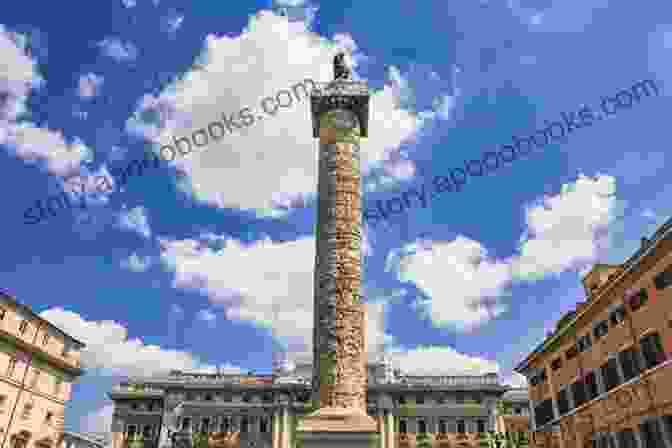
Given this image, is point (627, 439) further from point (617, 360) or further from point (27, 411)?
point (27, 411)

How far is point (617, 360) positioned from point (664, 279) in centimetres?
445

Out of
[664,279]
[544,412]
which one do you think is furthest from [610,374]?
[544,412]

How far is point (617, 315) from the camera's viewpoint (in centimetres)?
2011

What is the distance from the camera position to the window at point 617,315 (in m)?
19.7

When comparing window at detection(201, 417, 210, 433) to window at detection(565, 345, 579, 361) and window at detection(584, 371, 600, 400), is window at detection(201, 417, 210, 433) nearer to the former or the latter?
window at detection(565, 345, 579, 361)

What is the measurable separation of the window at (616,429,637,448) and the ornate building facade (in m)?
19.9

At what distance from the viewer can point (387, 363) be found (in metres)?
42.1

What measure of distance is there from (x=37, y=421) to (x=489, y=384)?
29.0m

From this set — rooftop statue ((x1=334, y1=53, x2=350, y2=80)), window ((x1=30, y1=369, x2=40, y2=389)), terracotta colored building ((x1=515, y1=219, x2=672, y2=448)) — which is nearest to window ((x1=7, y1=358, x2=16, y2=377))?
window ((x1=30, y1=369, x2=40, y2=389))

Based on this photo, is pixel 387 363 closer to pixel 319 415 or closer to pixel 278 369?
pixel 278 369

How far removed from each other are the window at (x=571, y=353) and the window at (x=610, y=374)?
9.12ft

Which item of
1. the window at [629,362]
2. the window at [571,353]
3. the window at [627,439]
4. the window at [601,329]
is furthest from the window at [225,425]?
the window at [629,362]

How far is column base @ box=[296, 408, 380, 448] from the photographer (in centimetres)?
1288

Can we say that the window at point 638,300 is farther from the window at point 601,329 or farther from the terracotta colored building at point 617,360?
the window at point 601,329
